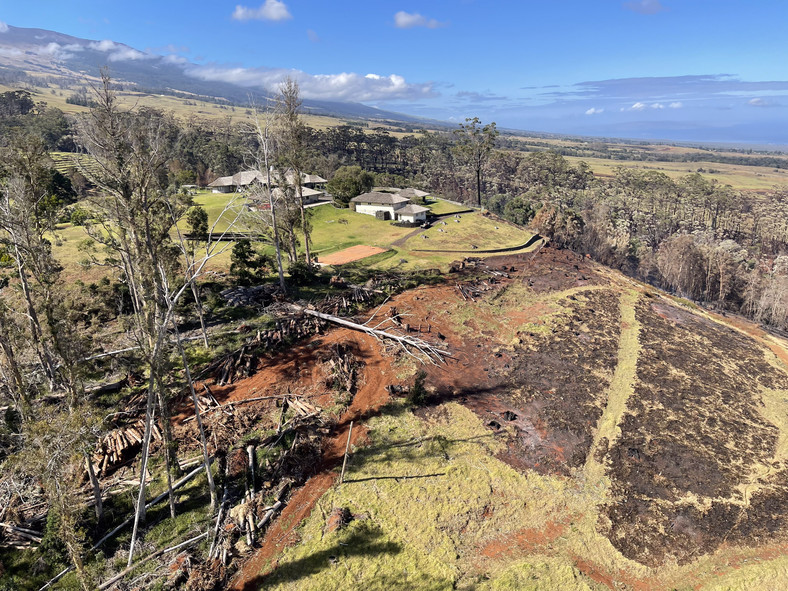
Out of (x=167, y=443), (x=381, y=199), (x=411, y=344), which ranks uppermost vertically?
(x=381, y=199)

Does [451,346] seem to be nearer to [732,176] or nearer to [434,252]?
[434,252]

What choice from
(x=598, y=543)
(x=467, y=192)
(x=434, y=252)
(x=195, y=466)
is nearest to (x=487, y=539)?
(x=598, y=543)

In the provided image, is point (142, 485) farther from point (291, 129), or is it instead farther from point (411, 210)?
point (411, 210)

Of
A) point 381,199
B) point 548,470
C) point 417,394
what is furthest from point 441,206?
point 548,470

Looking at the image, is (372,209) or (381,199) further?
(372,209)

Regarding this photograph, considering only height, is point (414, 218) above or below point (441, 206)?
below

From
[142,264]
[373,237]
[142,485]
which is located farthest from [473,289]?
[142,485]

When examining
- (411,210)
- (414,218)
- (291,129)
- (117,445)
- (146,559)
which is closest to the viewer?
(146,559)

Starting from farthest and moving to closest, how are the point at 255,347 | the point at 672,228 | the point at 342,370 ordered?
the point at 672,228
the point at 255,347
the point at 342,370
